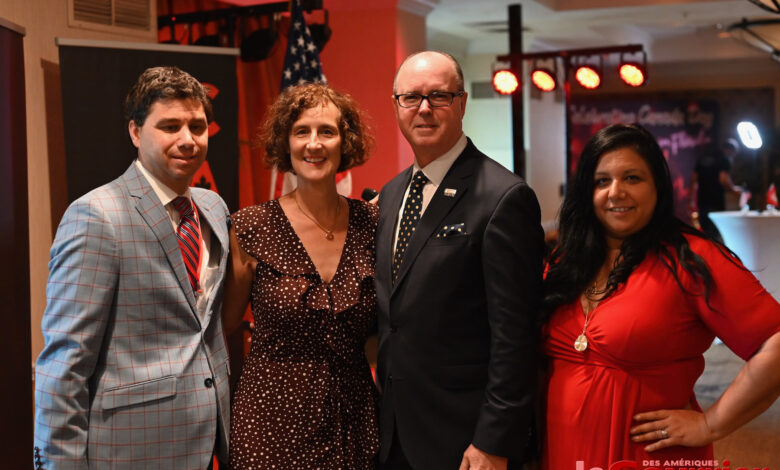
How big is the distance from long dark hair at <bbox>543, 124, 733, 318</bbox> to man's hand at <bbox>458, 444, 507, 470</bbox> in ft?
1.37

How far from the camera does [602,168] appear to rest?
2.06 m

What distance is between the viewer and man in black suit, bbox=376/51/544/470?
6.48 feet

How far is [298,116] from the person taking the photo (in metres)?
2.33

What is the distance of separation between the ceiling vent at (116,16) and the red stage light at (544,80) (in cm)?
464

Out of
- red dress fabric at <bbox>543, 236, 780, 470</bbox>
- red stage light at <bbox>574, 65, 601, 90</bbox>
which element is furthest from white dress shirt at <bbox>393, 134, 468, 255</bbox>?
red stage light at <bbox>574, 65, 601, 90</bbox>

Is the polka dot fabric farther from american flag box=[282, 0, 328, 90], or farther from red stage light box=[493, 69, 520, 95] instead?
red stage light box=[493, 69, 520, 95]

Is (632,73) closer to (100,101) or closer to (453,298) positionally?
(100,101)

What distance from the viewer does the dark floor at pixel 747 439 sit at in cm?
436

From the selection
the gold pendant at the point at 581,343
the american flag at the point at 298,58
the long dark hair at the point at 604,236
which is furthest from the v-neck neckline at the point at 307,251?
the american flag at the point at 298,58

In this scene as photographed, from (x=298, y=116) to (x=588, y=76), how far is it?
19.1 ft

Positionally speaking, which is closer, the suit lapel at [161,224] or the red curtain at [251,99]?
the suit lapel at [161,224]

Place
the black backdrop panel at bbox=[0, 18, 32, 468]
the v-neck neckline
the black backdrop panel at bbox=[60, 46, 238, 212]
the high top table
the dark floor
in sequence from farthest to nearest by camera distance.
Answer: the high top table
the dark floor
the black backdrop panel at bbox=[60, 46, 238, 212]
the black backdrop panel at bbox=[0, 18, 32, 468]
the v-neck neckline

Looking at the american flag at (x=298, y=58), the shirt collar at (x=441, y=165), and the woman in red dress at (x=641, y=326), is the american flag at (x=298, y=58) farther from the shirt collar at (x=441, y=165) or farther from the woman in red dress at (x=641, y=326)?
the woman in red dress at (x=641, y=326)

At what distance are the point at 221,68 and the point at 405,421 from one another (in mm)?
2633
